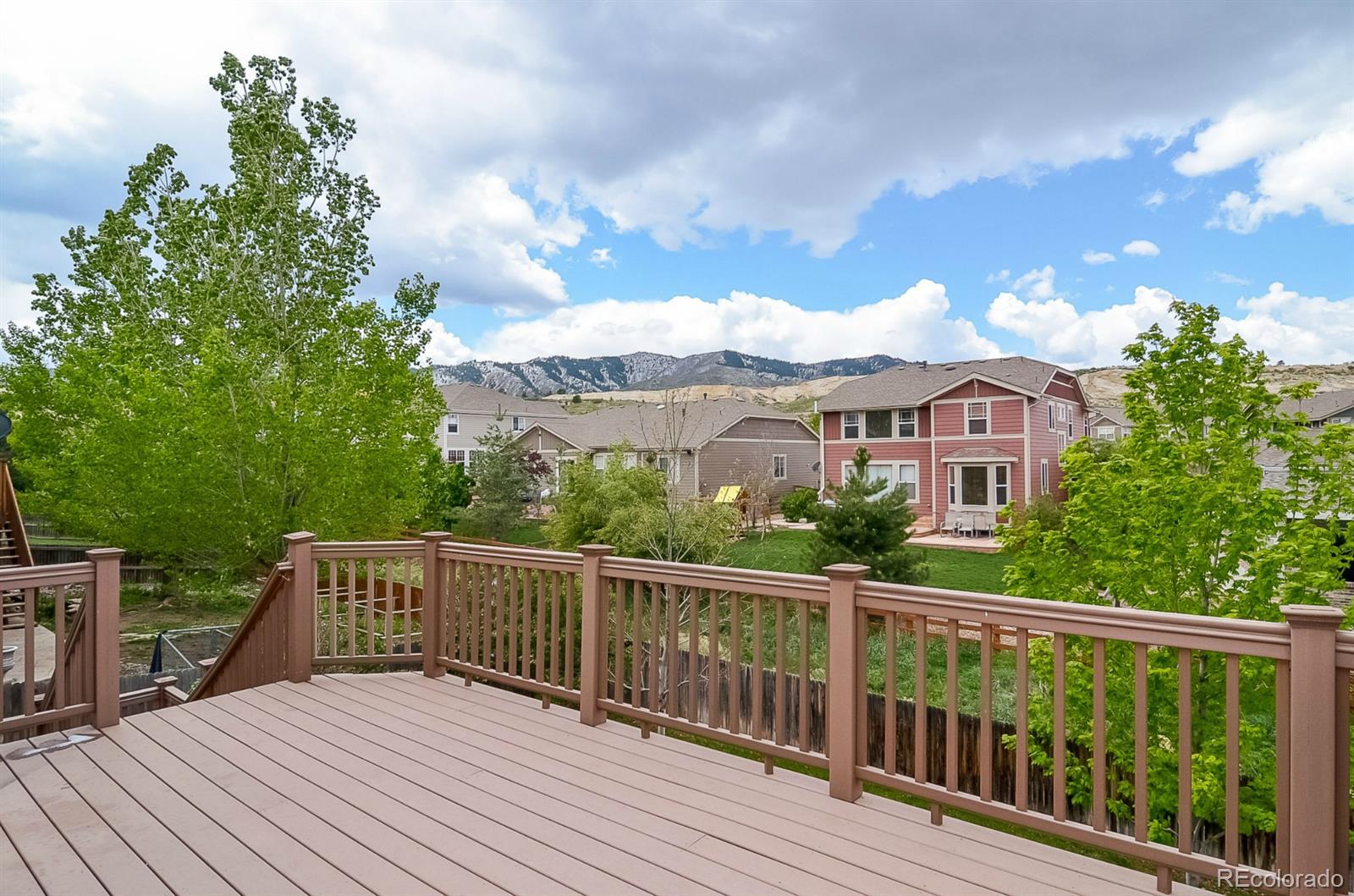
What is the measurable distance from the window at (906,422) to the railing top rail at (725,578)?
20868 millimetres

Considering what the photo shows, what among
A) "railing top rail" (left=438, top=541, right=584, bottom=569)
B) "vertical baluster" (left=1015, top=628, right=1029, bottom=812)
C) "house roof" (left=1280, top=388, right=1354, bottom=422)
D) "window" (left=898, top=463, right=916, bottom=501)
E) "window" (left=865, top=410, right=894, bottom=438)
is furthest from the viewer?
"house roof" (left=1280, top=388, right=1354, bottom=422)

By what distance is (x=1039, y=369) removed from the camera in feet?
73.1

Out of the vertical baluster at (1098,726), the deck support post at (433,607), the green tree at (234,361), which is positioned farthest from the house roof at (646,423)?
the vertical baluster at (1098,726)

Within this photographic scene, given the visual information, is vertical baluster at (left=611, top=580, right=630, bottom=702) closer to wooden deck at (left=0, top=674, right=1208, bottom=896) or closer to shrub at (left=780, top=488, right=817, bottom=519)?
wooden deck at (left=0, top=674, right=1208, bottom=896)

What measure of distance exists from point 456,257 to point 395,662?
1837 cm

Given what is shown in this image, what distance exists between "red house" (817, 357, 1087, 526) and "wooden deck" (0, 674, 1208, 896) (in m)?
18.5

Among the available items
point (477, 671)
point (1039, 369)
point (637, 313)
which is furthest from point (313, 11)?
point (637, 313)

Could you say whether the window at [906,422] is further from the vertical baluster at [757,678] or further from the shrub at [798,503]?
the vertical baluster at [757,678]

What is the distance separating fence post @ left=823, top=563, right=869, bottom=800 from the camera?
113 inches

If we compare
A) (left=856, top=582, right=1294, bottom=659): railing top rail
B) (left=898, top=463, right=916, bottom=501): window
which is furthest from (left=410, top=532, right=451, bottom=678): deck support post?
(left=898, top=463, right=916, bottom=501): window

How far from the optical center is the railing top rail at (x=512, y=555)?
3.99m

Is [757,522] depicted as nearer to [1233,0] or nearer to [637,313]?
[1233,0]

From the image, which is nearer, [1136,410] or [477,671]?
[477,671]

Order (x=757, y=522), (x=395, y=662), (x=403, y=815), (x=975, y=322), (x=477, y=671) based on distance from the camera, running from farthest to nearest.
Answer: (x=975, y=322) → (x=757, y=522) → (x=395, y=662) → (x=477, y=671) → (x=403, y=815)
